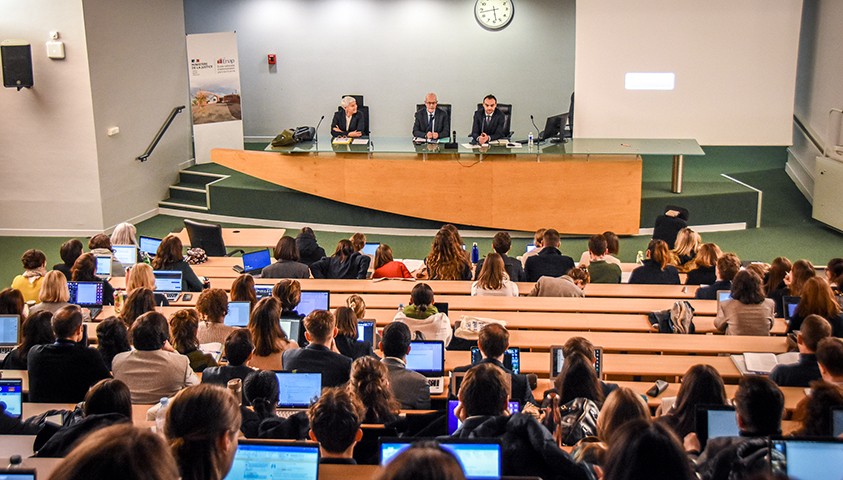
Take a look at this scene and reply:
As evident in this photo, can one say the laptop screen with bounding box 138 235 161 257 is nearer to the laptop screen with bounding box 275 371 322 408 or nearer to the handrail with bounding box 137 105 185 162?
the handrail with bounding box 137 105 185 162

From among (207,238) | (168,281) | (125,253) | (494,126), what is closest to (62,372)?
(168,281)

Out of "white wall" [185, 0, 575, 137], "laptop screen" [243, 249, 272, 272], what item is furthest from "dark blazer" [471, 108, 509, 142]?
"laptop screen" [243, 249, 272, 272]

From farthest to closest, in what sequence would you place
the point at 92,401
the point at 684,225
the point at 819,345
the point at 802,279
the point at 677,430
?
the point at 684,225
the point at 802,279
the point at 819,345
the point at 677,430
the point at 92,401

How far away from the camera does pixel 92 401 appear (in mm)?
3959

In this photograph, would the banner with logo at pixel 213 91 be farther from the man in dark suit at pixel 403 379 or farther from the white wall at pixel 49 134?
the man in dark suit at pixel 403 379

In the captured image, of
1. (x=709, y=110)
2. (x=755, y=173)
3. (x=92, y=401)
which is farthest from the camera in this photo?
(x=755, y=173)

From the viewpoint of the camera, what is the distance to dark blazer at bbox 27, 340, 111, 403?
5.40 m

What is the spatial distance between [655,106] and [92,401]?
10.6 metres

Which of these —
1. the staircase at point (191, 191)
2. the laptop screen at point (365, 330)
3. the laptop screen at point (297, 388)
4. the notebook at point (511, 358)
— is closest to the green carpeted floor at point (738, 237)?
the staircase at point (191, 191)

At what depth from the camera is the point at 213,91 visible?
48.2ft

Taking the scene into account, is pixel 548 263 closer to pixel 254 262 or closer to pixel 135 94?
pixel 254 262

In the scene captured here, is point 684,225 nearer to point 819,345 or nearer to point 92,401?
point 819,345

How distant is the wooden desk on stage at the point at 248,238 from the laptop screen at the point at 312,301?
2.89m

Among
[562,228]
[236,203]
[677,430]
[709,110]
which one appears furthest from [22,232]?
[677,430]
